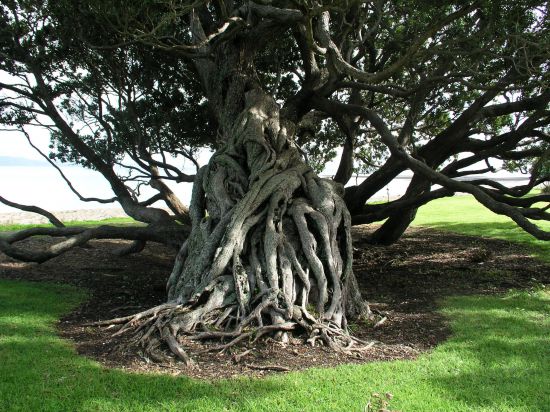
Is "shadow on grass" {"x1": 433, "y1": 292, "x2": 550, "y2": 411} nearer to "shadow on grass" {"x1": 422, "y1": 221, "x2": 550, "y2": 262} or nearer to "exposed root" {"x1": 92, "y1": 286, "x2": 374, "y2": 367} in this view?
"exposed root" {"x1": 92, "y1": 286, "x2": 374, "y2": 367}

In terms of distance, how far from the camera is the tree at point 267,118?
6066 millimetres

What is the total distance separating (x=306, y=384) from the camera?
4344mm

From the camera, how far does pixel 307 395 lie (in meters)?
4.15

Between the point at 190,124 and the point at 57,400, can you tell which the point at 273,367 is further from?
the point at 190,124

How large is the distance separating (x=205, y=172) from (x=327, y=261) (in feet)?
8.79

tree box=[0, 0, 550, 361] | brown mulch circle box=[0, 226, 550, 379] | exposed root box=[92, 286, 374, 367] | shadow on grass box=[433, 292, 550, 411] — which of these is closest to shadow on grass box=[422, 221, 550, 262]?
brown mulch circle box=[0, 226, 550, 379]

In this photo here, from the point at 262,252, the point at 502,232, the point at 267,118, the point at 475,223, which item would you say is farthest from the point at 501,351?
the point at 475,223

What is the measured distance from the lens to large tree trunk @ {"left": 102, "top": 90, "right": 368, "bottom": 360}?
5.52 metres

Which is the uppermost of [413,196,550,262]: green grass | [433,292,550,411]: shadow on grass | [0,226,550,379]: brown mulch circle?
[413,196,550,262]: green grass

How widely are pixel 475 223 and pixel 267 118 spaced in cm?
1104

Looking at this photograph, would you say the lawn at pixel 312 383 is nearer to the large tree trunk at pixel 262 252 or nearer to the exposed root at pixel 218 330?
the exposed root at pixel 218 330

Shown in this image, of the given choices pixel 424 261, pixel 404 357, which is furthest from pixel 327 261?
pixel 424 261

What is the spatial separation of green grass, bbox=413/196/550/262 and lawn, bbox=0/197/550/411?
659 centimetres

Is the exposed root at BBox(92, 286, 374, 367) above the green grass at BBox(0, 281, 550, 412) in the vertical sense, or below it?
above
